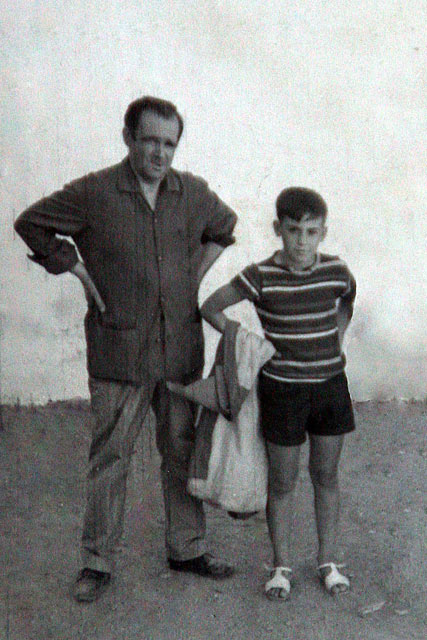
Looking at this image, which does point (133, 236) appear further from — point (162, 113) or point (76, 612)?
point (76, 612)

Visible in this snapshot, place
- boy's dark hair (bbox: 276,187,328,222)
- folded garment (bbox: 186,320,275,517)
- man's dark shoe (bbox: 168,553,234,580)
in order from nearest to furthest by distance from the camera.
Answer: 1. boy's dark hair (bbox: 276,187,328,222)
2. folded garment (bbox: 186,320,275,517)
3. man's dark shoe (bbox: 168,553,234,580)

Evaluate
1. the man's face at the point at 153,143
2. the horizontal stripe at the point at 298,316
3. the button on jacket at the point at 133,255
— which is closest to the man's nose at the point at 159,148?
the man's face at the point at 153,143

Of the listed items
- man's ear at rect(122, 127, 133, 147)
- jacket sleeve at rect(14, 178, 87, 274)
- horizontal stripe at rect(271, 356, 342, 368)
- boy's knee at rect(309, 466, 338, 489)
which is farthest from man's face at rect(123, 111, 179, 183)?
boy's knee at rect(309, 466, 338, 489)

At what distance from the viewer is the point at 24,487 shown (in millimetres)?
3746

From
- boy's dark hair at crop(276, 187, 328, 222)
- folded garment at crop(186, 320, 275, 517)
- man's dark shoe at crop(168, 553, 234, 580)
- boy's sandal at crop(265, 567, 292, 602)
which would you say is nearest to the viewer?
boy's dark hair at crop(276, 187, 328, 222)

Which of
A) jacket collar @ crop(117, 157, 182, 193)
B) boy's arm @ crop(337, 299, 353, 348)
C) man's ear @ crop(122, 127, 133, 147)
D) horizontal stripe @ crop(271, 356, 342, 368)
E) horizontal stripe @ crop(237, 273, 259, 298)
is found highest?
man's ear @ crop(122, 127, 133, 147)

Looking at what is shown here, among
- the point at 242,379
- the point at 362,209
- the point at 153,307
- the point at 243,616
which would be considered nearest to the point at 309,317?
the point at 242,379

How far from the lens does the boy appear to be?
2592 mm

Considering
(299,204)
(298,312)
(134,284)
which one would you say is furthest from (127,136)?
(298,312)

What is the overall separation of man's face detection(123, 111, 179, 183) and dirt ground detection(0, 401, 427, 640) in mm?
1344

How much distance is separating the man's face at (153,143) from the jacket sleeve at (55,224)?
19cm

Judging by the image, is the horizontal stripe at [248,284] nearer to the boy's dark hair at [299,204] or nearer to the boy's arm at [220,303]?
the boy's arm at [220,303]

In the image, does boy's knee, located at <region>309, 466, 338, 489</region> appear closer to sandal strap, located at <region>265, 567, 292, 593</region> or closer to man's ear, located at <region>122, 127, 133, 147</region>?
sandal strap, located at <region>265, 567, 292, 593</region>

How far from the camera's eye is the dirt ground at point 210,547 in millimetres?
2646
